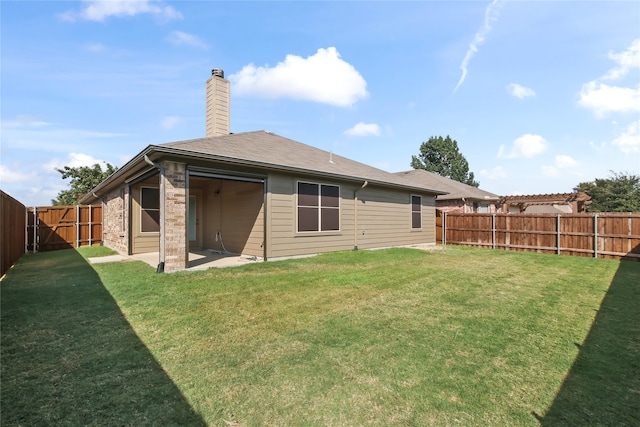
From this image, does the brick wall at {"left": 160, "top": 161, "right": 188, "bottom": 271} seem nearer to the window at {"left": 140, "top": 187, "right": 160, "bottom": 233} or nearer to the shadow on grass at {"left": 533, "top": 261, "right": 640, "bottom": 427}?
the window at {"left": 140, "top": 187, "right": 160, "bottom": 233}

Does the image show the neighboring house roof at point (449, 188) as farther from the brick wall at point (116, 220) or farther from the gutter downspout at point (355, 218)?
the brick wall at point (116, 220)

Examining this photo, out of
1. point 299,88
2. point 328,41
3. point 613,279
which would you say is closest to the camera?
point 613,279

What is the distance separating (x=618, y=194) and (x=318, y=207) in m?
32.6

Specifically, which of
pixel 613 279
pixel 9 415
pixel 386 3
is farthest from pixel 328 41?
pixel 9 415

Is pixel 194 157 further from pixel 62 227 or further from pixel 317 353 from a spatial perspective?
pixel 62 227

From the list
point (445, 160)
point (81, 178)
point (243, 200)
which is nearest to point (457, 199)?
point (243, 200)

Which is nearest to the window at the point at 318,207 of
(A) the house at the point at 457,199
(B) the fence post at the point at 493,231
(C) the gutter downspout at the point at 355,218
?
(C) the gutter downspout at the point at 355,218

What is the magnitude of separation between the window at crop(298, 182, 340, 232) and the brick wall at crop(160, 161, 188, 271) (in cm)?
327

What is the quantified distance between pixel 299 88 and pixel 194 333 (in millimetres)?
14947

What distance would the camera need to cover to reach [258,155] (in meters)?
8.34

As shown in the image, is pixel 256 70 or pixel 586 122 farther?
pixel 256 70

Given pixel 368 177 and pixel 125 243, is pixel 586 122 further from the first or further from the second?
pixel 125 243

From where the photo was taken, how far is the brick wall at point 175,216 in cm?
663

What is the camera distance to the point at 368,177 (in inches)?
424
